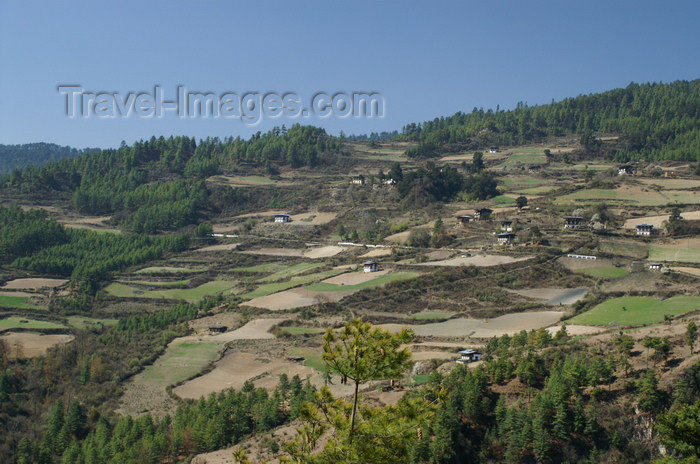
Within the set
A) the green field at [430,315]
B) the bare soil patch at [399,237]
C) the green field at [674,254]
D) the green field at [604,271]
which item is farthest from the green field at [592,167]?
the green field at [430,315]

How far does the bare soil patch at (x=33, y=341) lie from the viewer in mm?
64250

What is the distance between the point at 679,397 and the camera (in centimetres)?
4009

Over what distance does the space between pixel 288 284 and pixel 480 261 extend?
20170 mm

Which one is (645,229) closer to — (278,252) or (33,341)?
(278,252)

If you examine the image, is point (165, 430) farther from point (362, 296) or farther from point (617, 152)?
point (617, 152)

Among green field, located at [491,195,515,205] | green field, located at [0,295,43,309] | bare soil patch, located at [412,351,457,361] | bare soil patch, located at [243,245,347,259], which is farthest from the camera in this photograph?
green field, located at [491,195,515,205]

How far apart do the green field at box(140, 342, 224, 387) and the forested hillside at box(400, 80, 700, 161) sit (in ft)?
292

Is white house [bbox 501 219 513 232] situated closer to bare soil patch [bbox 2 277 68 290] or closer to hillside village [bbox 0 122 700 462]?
hillside village [bbox 0 122 700 462]

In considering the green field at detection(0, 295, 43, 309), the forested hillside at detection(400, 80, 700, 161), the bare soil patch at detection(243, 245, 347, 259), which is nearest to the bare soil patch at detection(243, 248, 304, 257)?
the bare soil patch at detection(243, 245, 347, 259)

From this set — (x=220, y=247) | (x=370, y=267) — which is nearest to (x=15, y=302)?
(x=220, y=247)

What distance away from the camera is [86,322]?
76.8m

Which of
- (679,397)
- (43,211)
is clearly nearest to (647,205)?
(679,397)

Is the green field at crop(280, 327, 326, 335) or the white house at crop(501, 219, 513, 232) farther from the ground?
the white house at crop(501, 219, 513, 232)

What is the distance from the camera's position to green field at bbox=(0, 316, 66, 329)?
71.6m
